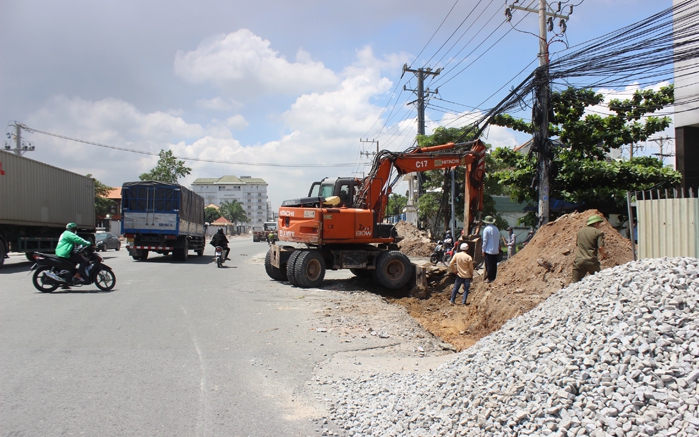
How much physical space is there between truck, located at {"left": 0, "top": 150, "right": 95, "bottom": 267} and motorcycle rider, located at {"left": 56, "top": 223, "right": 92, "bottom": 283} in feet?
26.2

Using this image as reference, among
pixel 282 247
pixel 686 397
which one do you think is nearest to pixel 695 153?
pixel 282 247

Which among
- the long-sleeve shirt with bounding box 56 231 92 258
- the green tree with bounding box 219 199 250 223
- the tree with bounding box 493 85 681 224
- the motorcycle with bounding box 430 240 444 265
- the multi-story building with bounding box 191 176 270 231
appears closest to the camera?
the long-sleeve shirt with bounding box 56 231 92 258

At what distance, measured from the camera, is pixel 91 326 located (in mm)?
7586

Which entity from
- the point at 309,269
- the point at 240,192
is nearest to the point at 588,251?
the point at 309,269

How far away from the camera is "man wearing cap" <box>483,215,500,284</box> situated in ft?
37.7

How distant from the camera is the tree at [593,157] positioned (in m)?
16.2

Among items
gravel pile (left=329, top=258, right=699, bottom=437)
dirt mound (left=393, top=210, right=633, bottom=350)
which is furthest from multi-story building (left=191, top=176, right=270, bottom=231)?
gravel pile (left=329, top=258, right=699, bottom=437)

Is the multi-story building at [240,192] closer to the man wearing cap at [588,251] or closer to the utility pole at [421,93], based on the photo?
the utility pole at [421,93]

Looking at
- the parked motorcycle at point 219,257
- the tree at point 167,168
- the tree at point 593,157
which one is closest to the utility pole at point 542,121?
the tree at point 593,157

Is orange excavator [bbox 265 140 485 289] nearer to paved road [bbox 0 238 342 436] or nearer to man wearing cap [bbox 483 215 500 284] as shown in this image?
man wearing cap [bbox 483 215 500 284]

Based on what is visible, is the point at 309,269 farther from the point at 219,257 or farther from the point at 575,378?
the point at 575,378

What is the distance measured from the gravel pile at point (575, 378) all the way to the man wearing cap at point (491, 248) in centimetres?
623

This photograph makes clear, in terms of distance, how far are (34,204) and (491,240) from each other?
17459mm

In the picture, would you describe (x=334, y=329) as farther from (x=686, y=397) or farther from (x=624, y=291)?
(x=686, y=397)
